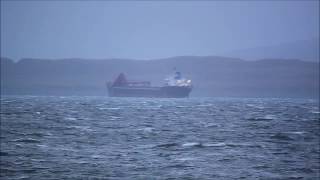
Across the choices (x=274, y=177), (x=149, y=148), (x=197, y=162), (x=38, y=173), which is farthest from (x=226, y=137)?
(x=38, y=173)

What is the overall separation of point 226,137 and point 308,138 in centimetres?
381

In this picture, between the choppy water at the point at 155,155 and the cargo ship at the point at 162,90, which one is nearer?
the choppy water at the point at 155,155

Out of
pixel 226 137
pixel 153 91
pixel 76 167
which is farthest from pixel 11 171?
pixel 153 91

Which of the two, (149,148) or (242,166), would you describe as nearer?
(242,166)

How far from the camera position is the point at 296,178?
501 inches

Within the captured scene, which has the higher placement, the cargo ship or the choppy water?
the cargo ship

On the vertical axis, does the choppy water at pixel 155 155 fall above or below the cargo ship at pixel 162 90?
below

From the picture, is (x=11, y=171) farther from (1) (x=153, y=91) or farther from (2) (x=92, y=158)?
(1) (x=153, y=91)

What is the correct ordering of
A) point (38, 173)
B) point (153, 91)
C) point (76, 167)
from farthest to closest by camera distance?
point (153, 91)
point (76, 167)
point (38, 173)

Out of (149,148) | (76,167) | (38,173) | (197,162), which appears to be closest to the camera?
(38,173)

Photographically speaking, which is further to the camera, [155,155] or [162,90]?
[162,90]

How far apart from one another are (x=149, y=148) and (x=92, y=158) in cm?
286

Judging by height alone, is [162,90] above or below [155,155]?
above

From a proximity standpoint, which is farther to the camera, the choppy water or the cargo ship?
the cargo ship
